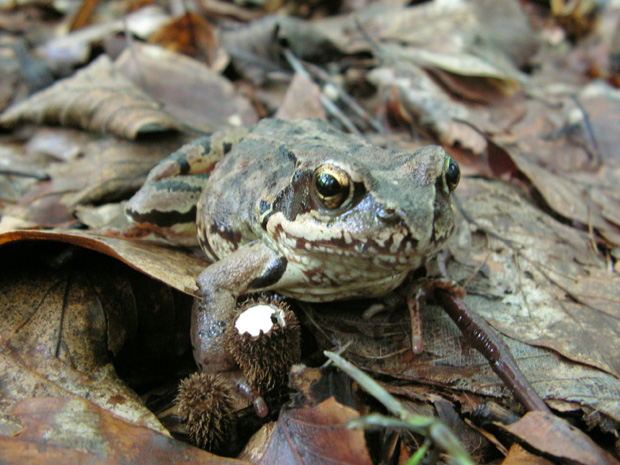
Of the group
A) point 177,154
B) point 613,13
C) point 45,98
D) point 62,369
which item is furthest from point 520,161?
point 613,13

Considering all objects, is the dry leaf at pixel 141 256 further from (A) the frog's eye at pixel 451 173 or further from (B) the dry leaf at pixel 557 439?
(B) the dry leaf at pixel 557 439

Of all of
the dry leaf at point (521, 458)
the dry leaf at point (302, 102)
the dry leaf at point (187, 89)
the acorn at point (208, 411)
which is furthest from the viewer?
the dry leaf at point (187, 89)

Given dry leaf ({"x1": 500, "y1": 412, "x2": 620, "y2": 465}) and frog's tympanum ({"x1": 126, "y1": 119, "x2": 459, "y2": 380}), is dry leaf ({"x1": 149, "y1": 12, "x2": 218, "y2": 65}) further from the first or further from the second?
dry leaf ({"x1": 500, "y1": 412, "x2": 620, "y2": 465})

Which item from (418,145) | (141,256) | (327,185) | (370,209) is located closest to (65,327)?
(141,256)

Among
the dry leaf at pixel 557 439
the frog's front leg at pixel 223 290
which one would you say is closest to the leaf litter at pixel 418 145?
the dry leaf at pixel 557 439

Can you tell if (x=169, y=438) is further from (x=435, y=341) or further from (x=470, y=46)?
(x=470, y=46)

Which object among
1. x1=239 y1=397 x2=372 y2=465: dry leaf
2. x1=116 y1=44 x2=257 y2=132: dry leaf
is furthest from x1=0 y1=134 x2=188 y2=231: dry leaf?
x1=239 y1=397 x2=372 y2=465: dry leaf
